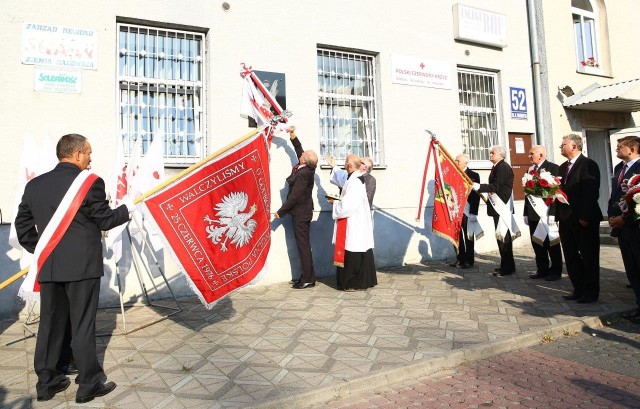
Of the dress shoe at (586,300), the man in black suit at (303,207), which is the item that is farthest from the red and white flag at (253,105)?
the dress shoe at (586,300)

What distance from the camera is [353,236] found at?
271 inches

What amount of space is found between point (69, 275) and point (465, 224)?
22.0 feet

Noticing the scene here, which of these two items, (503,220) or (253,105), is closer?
(253,105)

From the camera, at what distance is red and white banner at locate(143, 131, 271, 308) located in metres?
4.43

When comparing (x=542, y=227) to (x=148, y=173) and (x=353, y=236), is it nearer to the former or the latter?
(x=353, y=236)

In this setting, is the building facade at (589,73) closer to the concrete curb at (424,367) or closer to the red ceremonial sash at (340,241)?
the red ceremonial sash at (340,241)

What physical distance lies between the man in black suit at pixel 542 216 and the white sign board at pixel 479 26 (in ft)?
13.0

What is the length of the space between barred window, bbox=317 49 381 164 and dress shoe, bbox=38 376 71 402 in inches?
225

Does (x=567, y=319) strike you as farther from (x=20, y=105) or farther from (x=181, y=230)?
(x=20, y=105)

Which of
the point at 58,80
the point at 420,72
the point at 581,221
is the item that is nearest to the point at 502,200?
the point at 581,221

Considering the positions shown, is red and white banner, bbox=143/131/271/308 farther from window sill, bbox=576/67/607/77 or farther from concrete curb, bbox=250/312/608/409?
window sill, bbox=576/67/607/77

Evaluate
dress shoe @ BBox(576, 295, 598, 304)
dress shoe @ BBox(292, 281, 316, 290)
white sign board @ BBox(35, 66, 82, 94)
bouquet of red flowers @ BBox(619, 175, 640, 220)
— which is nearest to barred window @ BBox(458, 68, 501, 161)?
dress shoe @ BBox(576, 295, 598, 304)

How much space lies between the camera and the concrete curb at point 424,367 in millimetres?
3375

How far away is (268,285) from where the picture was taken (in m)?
7.55
